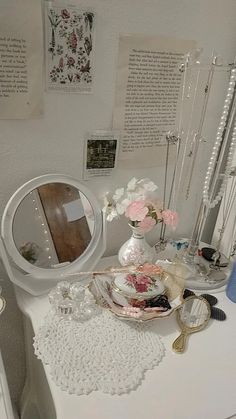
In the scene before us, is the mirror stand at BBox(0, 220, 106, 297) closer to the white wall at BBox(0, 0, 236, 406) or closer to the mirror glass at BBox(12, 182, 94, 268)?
the mirror glass at BBox(12, 182, 94, 268)

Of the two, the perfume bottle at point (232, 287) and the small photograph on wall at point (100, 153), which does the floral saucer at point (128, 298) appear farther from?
the small photograph on wall at point (100, 153)

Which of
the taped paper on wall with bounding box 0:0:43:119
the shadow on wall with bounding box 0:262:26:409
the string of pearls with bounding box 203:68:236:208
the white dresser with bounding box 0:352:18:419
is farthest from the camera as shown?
the shadow on wall with bounding box 0:262:26:409

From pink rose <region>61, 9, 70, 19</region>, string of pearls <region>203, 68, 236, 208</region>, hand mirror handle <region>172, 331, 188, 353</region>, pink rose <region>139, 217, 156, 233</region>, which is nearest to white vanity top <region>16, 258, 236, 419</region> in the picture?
hand mirror handle <region>172, 331, 188, 353</region>

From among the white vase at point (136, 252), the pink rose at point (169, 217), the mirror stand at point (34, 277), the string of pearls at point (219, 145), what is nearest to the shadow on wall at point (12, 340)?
the mirror stand at point (34, 277)

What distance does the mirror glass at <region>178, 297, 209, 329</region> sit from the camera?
0.71 metres

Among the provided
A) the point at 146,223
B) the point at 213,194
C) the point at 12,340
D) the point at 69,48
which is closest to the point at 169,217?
the point at 146,223

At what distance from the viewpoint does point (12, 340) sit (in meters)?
0.95

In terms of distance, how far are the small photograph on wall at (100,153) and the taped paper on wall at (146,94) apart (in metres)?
0.03

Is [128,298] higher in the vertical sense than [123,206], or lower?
lower

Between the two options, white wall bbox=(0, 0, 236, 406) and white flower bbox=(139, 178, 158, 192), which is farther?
white flower bbox=(139, 178, 158, 192)

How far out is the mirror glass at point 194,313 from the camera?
2.31 feet

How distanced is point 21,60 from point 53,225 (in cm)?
38

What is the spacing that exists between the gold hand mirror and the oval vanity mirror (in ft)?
0.85

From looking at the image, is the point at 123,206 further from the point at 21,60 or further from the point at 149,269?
the point at 21,60
